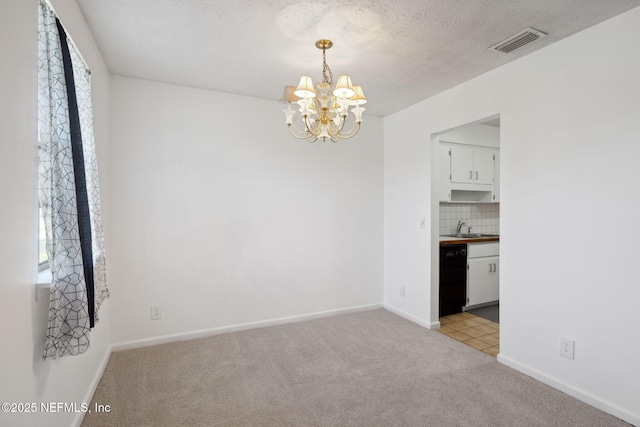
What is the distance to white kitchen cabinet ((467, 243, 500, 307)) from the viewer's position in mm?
3977

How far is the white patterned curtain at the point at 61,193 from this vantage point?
1447 mm

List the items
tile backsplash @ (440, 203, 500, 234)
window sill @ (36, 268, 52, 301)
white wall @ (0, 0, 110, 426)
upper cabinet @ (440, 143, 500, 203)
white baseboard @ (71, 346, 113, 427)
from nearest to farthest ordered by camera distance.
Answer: white wall @ (0, 0, 110, 426), window sill @ (36, 268, 52, 301), white baseboard @ (71, 346, 113, 427), upper cabinet @ (440, 143, 500, 203), tile backsplash @ (440, 203, 500, 234)

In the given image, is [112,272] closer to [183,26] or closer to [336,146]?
[183,26]

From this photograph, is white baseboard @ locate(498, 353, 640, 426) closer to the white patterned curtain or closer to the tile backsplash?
the tile backsplash

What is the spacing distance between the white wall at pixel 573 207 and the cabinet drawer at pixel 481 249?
133 centimetres

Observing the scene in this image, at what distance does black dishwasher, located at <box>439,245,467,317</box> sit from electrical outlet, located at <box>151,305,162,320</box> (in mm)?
3010

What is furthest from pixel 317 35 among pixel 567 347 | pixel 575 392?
pixel 575 392

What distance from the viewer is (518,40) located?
2.24 metres

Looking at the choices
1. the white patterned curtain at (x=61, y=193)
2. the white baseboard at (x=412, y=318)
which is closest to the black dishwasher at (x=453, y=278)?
the white baseboard at (x=412, y=318)

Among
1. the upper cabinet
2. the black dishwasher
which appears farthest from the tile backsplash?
the black dishwasher

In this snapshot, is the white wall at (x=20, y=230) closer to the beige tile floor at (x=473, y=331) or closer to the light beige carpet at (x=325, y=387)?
the light beige carpet at (x=325, y=387)

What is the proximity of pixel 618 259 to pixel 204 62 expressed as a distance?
3.20m

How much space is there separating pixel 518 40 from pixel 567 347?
2.14m

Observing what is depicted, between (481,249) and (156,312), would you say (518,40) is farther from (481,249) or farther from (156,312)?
(156,312)
